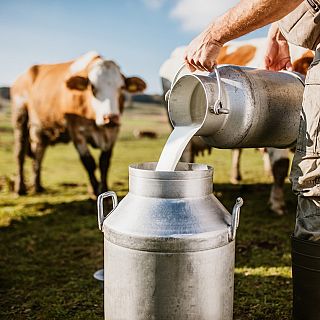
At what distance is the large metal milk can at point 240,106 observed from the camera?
6.56ft

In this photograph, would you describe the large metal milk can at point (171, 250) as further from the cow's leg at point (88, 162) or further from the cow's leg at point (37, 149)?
the cow's leg at point (37, 149)

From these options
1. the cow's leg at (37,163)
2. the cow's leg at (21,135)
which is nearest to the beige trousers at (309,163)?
the cow's leg at (37,163)

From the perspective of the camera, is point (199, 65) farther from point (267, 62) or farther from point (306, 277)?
point (306, 277)

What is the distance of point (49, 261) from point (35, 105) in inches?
153

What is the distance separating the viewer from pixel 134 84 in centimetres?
688

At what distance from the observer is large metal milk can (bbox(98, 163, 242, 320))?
182 cm

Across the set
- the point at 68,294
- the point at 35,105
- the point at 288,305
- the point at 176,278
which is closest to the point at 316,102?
the point at 176,278

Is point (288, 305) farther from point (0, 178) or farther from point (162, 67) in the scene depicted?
point (0, 178)

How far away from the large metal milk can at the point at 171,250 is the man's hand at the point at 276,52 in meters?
1.06

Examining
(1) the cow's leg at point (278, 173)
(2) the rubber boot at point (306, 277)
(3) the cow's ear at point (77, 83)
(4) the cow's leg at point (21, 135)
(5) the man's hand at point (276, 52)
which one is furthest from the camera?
(4) the cow's leg at point (21, 135)

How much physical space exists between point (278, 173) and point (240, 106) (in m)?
3.41

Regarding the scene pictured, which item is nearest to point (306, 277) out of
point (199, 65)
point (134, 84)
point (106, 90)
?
point (199, 65)

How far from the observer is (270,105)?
216 cm

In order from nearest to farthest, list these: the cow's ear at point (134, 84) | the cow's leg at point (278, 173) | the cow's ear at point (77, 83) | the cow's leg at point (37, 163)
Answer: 1. the cow's leg at point (278, 173)
2. the cow's ear at point (77, 83)
3. the cow's ear at point (134, 84)
4. the cow's leg at point (37, 163)
